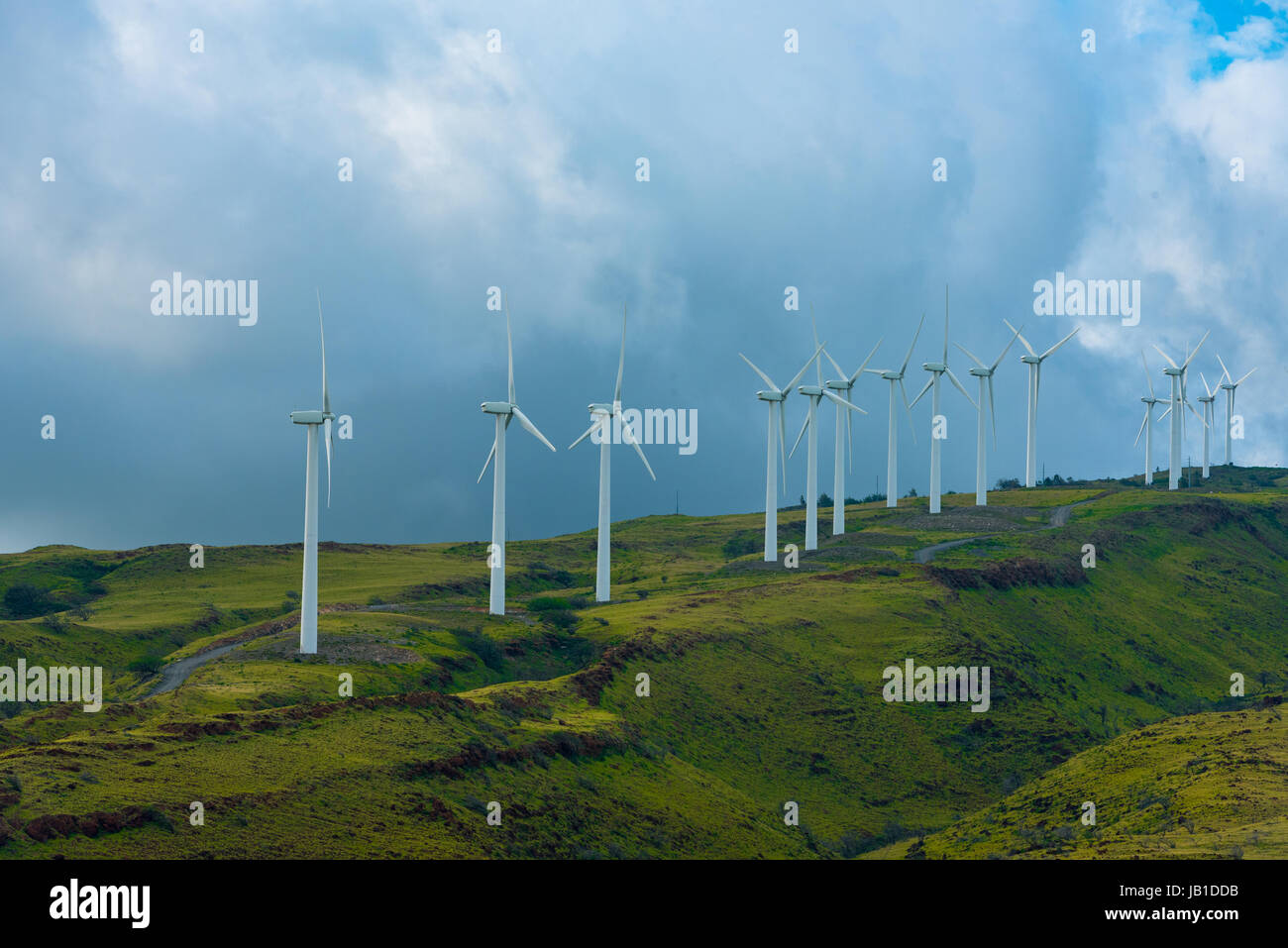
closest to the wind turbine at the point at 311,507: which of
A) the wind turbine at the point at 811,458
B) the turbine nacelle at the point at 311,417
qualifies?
the turbine nacelle at the point at 311,417

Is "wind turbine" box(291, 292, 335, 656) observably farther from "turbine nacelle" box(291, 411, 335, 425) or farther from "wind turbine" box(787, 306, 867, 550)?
"wind turbine" box(787, 306, 867, 550)

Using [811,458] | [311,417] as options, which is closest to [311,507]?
[311,417]

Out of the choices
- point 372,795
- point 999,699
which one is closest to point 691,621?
point 999,699

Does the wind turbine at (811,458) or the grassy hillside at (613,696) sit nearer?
the grassy hillside at (613,696)

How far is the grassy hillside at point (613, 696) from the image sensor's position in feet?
221

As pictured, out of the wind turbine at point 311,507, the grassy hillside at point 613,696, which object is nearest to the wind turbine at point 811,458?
the grassy hillside at point 613,696

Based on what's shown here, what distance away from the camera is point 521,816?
7362 centimetres

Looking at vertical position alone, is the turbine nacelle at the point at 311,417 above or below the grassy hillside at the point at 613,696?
above

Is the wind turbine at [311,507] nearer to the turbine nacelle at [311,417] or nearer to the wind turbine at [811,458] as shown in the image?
the turbine nacelle at [311,417]

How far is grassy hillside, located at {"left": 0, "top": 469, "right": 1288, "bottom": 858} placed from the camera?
2653 inches

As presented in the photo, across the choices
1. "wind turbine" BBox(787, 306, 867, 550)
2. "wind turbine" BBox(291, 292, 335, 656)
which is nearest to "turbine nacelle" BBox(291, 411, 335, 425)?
"wind turbine" BBox(291, 292, 335, 656)

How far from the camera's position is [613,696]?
10494 centimetres

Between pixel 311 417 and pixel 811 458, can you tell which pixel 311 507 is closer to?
pixel 311 417
